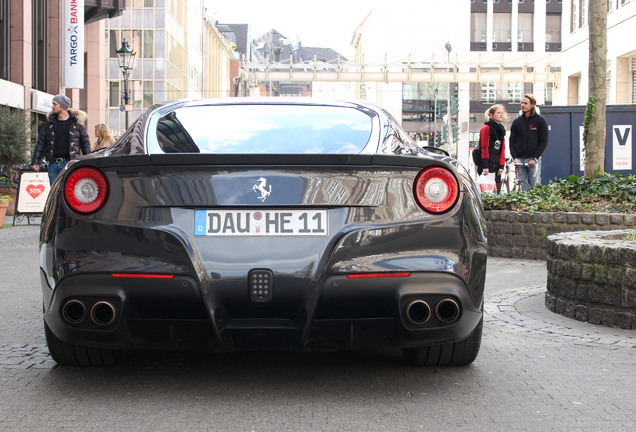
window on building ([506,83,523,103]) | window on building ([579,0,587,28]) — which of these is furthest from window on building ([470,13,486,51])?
window on building ([579,0,587,28])

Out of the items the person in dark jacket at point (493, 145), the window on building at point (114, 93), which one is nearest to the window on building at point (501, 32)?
the window on building at point (114, 93)

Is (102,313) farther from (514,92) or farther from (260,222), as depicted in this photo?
(514,92)

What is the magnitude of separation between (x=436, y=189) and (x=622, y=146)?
14.2 meters

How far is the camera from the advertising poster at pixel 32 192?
711 inches

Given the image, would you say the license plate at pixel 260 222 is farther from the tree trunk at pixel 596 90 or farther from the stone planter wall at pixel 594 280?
the tree trunk at pixel 596 90

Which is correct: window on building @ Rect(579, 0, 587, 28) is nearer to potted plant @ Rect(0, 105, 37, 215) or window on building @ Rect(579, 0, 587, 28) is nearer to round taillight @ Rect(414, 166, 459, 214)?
potted plant @ Rect(0, 105, 37, 215)

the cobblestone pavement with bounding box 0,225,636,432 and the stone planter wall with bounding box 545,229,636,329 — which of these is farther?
the stone planter wall with bounding box 545,229,636,329

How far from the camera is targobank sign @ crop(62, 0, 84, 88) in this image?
32.3m

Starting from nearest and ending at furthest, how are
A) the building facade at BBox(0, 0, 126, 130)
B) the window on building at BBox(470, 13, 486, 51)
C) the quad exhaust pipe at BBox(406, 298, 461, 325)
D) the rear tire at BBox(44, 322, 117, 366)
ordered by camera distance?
the quad exhaust pipe at BBox(406, 298, 461, 325)
the rear tire at BBox(44, 322, 117, 366)
the building facade at BBox(0, 0, 126, 130)
the window on building at BBox(470, 13, 486, 51)

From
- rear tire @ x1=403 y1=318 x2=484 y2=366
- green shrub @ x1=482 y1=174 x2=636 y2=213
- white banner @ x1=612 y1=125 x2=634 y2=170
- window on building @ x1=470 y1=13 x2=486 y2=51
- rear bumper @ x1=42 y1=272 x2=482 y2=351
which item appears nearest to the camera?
rear bumper @ x1=42 y1=272 x2=482 y2=351

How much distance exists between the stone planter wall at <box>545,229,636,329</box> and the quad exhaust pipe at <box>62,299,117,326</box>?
3.23m

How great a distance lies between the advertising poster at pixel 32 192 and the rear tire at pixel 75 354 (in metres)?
14.0

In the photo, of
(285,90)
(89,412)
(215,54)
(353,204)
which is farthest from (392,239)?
(285,90)

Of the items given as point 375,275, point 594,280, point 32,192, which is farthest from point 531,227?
point 32,192
